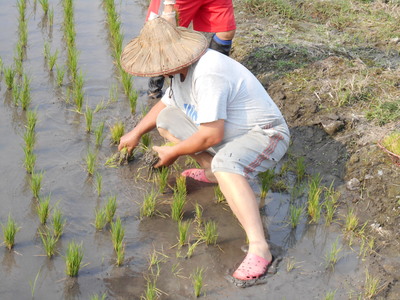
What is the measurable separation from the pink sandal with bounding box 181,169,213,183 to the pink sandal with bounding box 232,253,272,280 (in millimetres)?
869

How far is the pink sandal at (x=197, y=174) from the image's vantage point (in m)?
4.05

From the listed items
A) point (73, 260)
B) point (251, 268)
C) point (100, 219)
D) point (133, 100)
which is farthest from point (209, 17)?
point (73, 260)

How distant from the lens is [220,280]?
3238 mm

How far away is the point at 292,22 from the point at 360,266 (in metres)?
3.37

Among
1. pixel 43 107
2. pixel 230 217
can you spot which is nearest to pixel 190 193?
pixel 230 217

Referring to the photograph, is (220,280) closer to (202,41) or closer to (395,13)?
(202,41)

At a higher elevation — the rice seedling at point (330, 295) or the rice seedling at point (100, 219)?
the rice seedling at point (330, 295)

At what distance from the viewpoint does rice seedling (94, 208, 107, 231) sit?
354 centimetres

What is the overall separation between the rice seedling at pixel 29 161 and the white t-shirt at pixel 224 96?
3.15 ft

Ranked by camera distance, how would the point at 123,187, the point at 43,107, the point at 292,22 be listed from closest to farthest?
1. the point at 123,187
2. the point at 43,107
3. the point at 292,22

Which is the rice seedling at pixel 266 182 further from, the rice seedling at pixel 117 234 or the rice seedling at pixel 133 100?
the rice seedling at pixel 133 100

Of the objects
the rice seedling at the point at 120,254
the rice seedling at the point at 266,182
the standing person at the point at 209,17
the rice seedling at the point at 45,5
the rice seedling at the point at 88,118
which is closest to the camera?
the rice seedling at the point at 120,254

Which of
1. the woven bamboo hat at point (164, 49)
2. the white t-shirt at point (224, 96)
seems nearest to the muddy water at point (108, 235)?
the white t-shirt at point (224, 96)

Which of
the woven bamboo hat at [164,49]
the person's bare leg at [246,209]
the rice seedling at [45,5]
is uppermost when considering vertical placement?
the woven bamboo hat at [164,49]
